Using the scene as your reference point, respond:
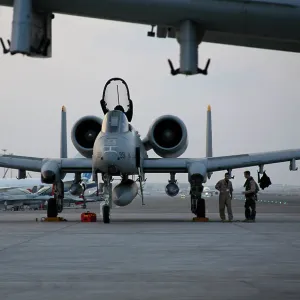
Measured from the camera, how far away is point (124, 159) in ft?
70.7

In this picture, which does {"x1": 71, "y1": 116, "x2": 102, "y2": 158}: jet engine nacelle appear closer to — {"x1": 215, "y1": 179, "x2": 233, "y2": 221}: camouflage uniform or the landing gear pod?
{"x1": 215, "y1": 179, "x2": 233, "y2": 221}: camouflage uniform

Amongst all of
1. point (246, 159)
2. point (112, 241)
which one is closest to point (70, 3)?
point (112, 241)

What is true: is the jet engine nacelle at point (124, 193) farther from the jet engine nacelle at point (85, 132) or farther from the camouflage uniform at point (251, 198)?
the camouflage uniform at point (251, 198)

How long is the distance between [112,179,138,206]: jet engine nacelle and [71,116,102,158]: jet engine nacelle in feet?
7.06

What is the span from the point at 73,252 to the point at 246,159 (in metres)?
14.4

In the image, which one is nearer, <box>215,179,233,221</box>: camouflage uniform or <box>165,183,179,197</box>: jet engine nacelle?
<box>215,179,233,221</box>: camouflage uniform

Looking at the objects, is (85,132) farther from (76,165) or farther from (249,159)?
(249,159)

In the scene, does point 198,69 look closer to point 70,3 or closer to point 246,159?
point 70,3

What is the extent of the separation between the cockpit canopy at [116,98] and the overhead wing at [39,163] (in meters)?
1.88

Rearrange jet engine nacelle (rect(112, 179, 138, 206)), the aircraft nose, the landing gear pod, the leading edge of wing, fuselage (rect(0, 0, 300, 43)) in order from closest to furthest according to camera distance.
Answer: fuselage (rect(0, 0, 300, 43)) → the landing gear pod → the aircraft nose → jet engine nacelle (rect(112, 179, 138, 206)) → the leading edge of wing

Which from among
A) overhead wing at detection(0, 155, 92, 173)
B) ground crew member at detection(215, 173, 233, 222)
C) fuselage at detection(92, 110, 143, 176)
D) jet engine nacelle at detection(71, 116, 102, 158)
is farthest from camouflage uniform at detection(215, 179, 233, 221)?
jet engine nacelle at detection(71, 116, 102, 158)

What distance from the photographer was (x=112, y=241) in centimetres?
1417

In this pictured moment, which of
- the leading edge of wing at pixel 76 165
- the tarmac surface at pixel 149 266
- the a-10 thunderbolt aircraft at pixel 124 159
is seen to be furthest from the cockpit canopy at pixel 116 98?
the tarmac surface at pixel 149 266

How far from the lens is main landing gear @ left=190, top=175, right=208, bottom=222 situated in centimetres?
2369
